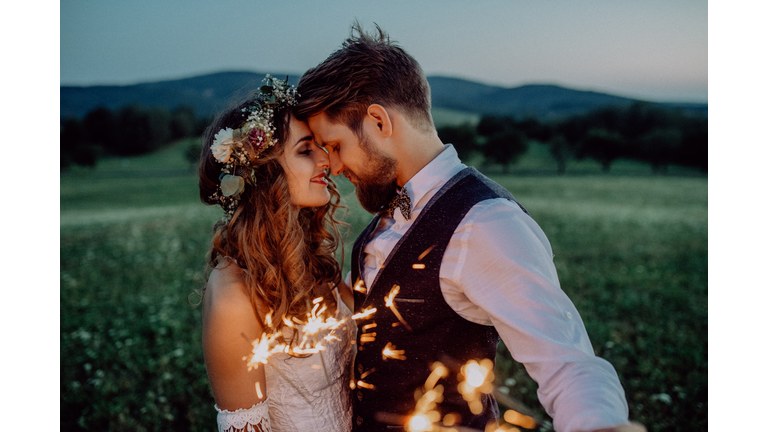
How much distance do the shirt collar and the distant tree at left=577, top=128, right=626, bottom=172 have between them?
35168 millimetres

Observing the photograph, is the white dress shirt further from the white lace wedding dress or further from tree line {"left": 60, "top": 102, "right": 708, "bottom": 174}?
tree line {"left": 60, "top": 102, "right": 708, "bottom": 174}

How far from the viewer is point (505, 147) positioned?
30.4 m

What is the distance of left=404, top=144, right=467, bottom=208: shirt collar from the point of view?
2068mm

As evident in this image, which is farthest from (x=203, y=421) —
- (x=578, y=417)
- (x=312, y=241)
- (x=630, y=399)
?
(x=630, y=399)

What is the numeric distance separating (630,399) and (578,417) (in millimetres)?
3489

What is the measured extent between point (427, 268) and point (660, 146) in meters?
30.5

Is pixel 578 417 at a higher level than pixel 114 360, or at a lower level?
higher

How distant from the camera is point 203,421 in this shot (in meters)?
3.90

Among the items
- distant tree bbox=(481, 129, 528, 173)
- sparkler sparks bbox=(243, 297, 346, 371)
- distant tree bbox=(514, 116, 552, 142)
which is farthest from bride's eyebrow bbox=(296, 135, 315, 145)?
distant tree bbox=(514, 116, 552, 142)

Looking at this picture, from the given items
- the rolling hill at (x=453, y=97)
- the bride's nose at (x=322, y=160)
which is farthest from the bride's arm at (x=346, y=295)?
the rolling hill at (x=453, y=97)

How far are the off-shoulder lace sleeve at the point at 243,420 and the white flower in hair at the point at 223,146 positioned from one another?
118 centimetres

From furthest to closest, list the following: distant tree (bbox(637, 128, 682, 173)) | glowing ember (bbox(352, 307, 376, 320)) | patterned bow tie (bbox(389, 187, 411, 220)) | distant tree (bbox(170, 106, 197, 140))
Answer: distant tree (bbox(170, 106, 197, 140)) → distant tree (bbox(637, 128, 682, 173)) → patterned bow tie (bbox(389, 187, 411, 220)) → glowing ember (bbox(352, 307, 376, 320))

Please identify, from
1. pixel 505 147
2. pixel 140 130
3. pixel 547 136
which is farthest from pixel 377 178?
pixel 140 130
